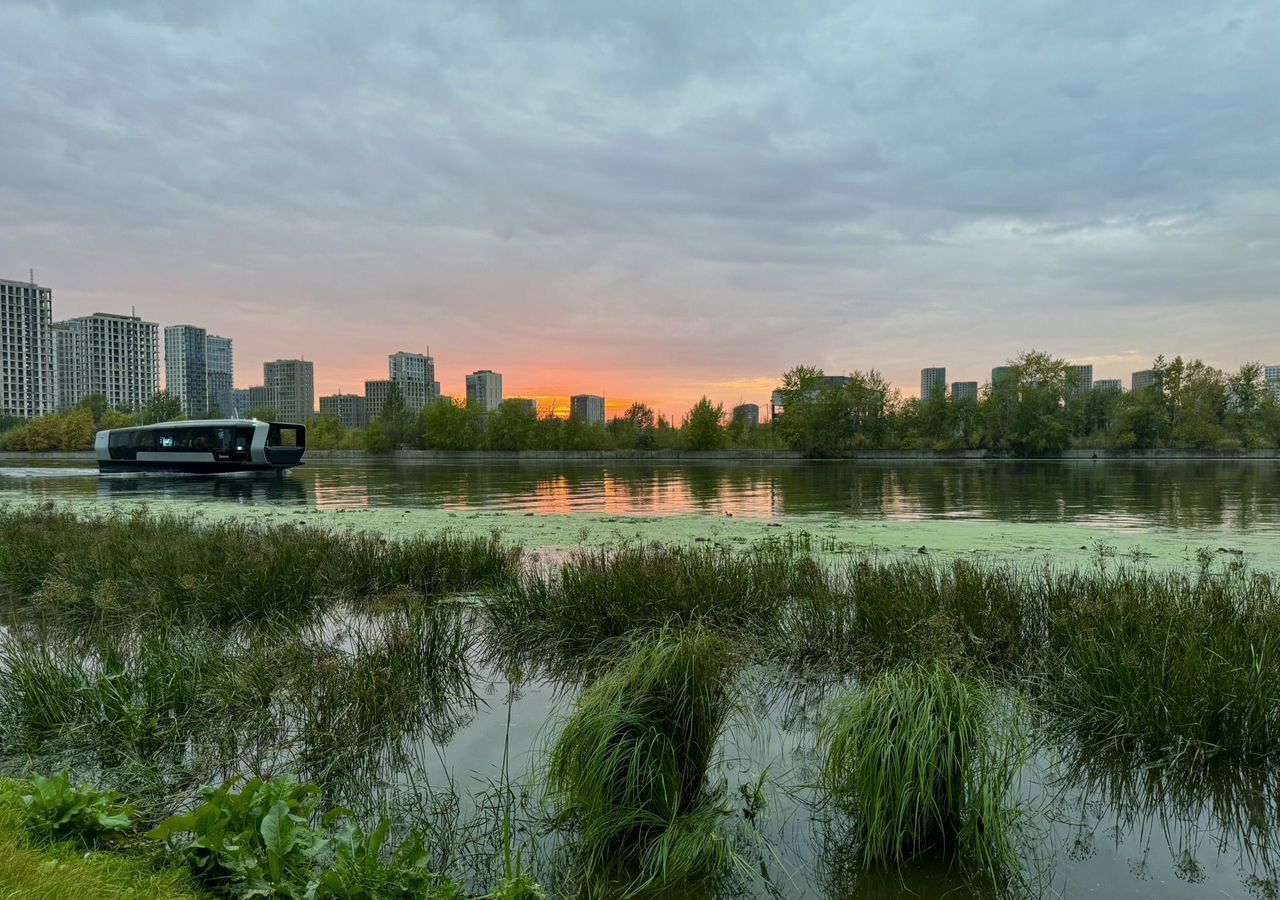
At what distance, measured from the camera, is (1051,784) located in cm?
380

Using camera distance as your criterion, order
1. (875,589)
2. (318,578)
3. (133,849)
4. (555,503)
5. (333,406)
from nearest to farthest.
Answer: (133,849) → (875,589) → (318,578) → (555,503) → (333,406)

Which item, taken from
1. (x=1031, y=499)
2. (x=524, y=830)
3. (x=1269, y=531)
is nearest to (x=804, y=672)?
(x=524, y=830)

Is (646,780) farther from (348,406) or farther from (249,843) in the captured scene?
(348,406)

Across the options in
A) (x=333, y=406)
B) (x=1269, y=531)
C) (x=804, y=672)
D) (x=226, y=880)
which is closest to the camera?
(x=226, y=880)

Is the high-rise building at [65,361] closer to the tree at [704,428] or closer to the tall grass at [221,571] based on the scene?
the tree at [704,428]

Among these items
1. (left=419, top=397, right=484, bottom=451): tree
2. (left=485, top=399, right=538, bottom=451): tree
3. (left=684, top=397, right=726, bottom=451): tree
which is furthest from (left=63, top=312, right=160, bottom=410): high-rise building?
(left=684, top=397, right=726, bottom=451): tree

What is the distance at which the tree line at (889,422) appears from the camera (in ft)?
263

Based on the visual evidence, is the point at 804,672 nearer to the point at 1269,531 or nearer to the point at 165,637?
the point at 165,637

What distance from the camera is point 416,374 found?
167125mm

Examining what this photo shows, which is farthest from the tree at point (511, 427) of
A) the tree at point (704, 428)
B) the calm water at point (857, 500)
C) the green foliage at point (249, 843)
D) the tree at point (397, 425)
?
the green foliage at point (249, 843)

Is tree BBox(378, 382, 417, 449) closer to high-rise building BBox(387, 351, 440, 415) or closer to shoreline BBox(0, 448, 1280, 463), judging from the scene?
shoreline BBox(0, 448, 1280, 463)

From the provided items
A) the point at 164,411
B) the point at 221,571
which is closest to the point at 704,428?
the point at 164,411

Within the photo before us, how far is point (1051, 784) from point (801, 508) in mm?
16812

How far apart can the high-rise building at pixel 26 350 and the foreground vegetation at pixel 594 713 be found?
169 meters
